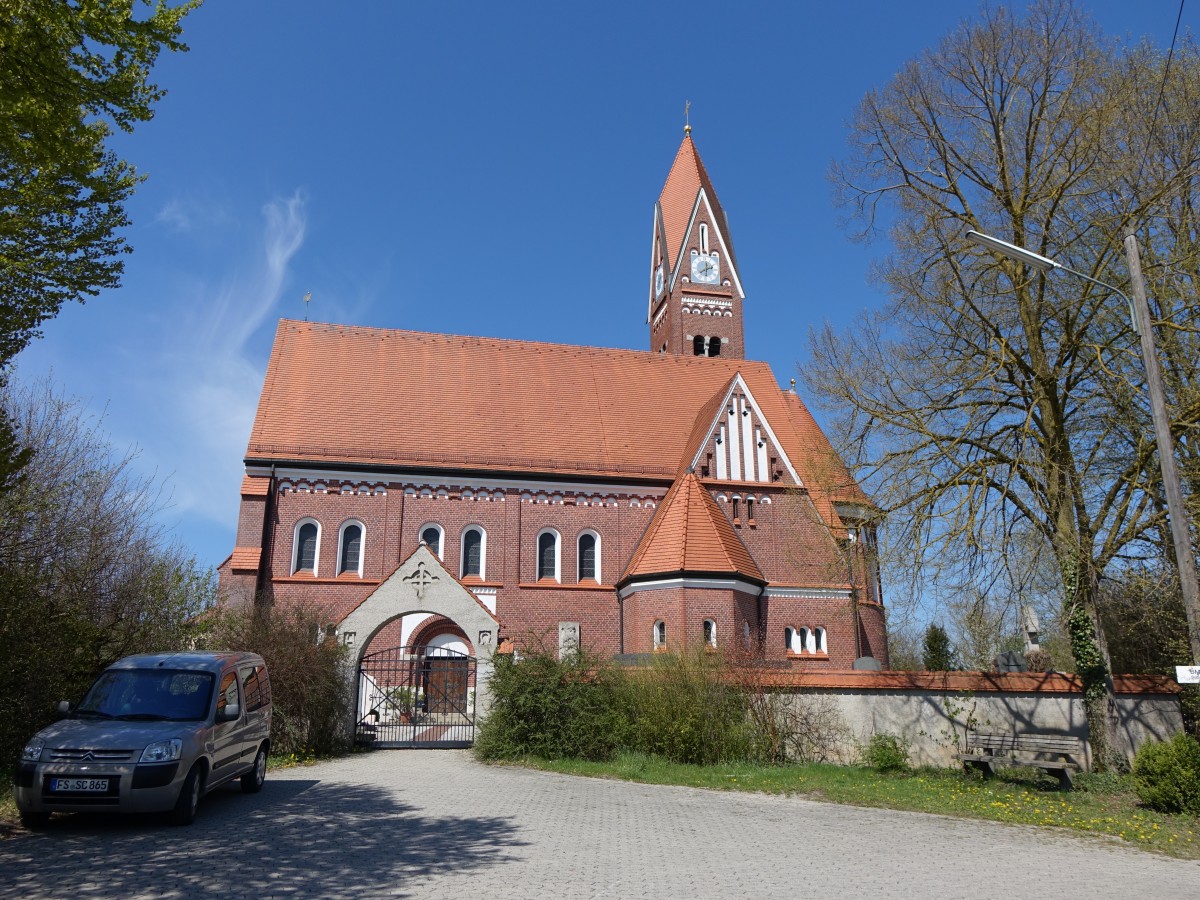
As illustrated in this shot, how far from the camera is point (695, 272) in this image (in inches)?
1480

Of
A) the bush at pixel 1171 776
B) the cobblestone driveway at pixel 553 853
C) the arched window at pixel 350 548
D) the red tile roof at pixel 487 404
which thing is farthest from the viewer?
the red tile roof at pixel 487 404

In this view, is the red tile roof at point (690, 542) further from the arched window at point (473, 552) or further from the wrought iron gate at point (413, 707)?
the wrought iron gate at point (413, 707)

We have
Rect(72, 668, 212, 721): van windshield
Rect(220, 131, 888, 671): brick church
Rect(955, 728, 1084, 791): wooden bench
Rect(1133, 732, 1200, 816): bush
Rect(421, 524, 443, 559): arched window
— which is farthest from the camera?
Rect(421, 524, 443, 559): arched window

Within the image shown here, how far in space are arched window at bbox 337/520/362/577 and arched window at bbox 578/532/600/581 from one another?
6571mm

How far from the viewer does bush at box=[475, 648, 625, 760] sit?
15.6 meters

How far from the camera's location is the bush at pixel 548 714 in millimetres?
15586

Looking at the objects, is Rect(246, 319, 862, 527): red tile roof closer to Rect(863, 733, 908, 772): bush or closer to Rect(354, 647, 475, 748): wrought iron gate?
Rect(354, 647, 475, 748): wrought iron gate

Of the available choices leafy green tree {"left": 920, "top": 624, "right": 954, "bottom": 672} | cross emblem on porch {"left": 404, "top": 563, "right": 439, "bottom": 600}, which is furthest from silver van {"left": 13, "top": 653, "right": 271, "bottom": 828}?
leafy green tree {"left": 920, "top": 624, "right": 954, "bottom": 672}

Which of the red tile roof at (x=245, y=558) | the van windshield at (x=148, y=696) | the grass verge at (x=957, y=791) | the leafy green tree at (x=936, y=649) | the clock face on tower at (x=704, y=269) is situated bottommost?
the grass verge at (x=957, y=791)

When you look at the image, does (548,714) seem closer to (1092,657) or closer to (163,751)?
(163,751)

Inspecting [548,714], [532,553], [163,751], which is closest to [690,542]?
[532,553]

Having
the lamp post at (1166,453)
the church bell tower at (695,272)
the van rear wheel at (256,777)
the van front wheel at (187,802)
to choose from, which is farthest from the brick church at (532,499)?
the van front wheel at (187,802)

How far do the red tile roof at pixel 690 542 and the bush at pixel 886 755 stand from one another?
801cm

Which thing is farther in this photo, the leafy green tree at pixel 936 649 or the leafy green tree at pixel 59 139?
the leafy green tree at pixel 936 649
